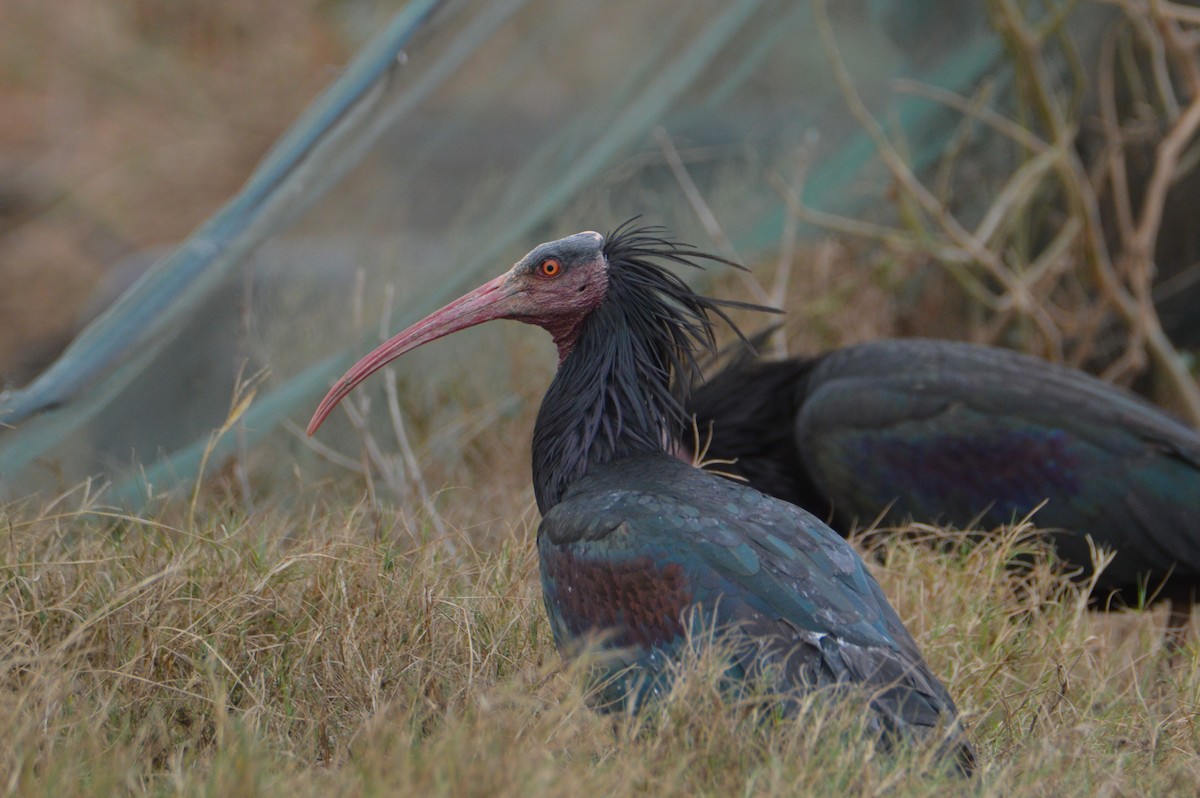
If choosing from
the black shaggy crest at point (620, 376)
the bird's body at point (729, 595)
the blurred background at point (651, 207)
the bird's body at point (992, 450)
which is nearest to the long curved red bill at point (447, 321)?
the black shaggy crest at point (620, 376)

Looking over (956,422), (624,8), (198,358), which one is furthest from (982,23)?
(198,358)

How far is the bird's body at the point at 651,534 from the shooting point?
2650 mm

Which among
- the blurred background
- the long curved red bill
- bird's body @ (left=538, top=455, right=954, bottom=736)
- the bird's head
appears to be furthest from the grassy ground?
the blurred background

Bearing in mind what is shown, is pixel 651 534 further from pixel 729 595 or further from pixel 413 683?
pixel 413 683

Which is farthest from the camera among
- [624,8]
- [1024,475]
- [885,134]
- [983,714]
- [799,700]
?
[885,134]

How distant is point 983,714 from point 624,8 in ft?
11.2

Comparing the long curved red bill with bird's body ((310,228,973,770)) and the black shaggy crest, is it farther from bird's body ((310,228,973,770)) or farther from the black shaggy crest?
the black shaggy crest

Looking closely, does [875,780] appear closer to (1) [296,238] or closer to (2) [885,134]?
(1) [296,238]

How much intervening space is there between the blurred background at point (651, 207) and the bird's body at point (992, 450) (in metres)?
1.00

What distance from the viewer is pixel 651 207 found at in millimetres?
5609

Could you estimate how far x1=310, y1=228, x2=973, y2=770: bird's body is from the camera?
2650 millimetres

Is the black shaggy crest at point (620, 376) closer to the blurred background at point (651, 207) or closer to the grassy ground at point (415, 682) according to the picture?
the grassy ground at point (415, 682)

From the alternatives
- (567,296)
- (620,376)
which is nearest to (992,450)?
(620,376)

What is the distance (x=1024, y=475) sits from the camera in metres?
4.35
